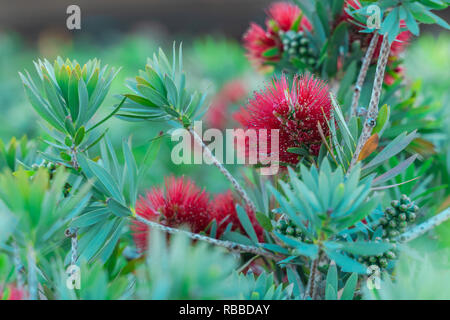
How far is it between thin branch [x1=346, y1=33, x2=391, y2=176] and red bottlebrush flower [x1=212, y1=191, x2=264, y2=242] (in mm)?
118

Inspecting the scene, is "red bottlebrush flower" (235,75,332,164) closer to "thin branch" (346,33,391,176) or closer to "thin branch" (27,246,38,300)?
"thin branch" (346,33,391,176)

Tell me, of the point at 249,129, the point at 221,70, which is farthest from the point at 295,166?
the point at 221,70

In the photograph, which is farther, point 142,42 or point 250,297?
point 142,42

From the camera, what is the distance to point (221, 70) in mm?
1103

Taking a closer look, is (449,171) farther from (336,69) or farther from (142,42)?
(142,42)

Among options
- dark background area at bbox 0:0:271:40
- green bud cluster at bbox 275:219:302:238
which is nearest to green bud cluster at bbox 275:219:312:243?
green bud cluster at bbox 275:219:302:238

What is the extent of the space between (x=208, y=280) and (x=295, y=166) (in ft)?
0.48

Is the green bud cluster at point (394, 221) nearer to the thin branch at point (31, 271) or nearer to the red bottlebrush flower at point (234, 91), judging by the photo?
the thin branch at point (31, 271)

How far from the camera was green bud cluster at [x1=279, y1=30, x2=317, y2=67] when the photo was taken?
456 mm

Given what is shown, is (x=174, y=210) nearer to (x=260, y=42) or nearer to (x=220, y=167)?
(x=220, y=167)

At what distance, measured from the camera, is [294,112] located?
1.08 feet

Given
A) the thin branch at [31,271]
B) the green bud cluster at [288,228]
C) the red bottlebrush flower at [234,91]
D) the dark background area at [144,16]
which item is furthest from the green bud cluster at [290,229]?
the dark background area at [144,16]

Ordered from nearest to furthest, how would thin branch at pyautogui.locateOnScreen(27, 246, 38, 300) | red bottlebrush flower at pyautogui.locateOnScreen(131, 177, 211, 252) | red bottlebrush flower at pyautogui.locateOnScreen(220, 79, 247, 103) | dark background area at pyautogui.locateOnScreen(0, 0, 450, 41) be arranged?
thin branch at pyautogui.locateOnScreen(27, 246, 38, 300) < red bottlebrush flower at pyautogui.locateOnScreen(131, 177, 211, 252) < red bottlebrush flower at pyautogui.locateOnScreen(220, 79, 247, 103) < dark background area at pyautogui.locateOnScreen(0, 0, 450, 41)

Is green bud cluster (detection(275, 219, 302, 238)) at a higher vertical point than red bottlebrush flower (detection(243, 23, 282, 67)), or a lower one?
lower
